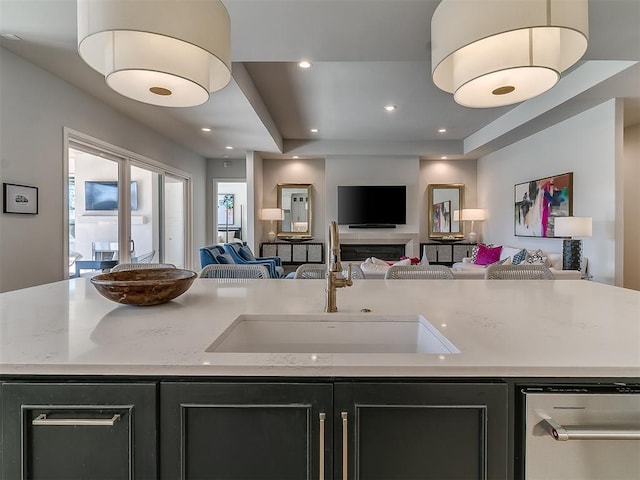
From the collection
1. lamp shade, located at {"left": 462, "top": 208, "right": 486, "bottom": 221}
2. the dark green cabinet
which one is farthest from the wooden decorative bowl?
lamp shade, located at {"left": 462, "top": 208, "right": 486, "bottom": 221}

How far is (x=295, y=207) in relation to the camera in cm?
736

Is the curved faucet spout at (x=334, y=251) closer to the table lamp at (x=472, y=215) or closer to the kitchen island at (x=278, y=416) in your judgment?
the kitchen island at (x=278, y=416)

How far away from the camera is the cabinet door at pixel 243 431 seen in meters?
0.74

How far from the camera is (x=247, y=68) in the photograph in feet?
11.7

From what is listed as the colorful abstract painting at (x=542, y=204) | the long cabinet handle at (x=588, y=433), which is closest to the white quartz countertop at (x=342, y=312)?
the long cabinet handle at (x=588, y=433)

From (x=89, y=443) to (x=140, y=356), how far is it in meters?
0.20

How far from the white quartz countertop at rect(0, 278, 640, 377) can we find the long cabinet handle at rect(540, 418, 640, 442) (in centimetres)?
11

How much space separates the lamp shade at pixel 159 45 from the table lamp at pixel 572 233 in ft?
13.0

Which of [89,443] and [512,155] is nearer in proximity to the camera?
[89,443]

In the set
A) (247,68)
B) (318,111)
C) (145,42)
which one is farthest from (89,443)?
(318,111)

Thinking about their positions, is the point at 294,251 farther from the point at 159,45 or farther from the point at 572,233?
the point at 159,45

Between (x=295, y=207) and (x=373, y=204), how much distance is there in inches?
66.2

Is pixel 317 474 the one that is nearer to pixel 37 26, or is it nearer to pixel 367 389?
pixel 367 389

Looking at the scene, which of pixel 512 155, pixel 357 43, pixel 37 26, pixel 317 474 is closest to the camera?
pixel 317 474
